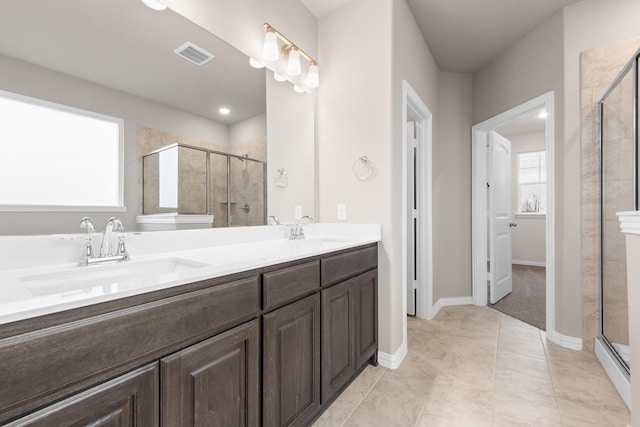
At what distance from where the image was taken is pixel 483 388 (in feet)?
5.76

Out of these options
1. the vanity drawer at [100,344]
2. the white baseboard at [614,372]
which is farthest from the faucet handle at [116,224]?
the white baseboard at [614,372]

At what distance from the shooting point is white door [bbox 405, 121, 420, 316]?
2.92m

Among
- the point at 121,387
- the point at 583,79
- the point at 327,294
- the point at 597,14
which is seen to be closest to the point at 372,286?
the point at 327,294

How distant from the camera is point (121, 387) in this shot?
2.41 feet

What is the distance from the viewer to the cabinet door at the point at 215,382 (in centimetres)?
84

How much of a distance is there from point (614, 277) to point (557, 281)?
37 centimetres

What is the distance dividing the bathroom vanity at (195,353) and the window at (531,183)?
569cm

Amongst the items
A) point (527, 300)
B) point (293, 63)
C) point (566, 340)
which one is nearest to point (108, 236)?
point (293, 63)

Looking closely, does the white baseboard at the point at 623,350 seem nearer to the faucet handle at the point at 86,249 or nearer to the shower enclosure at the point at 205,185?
the shower enclosure at the point at 205,185

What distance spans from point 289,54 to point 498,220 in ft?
9.96

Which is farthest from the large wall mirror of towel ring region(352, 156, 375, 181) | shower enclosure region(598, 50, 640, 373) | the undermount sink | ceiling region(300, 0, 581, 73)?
shower enclosure region(598, 50, 640, 373)

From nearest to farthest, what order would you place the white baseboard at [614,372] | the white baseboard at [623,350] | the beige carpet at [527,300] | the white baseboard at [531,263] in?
1. the white baseboard at [614,372]
2. the white baseboard at [623,350]
3. the beige carpet at [527,300]
4. the white baseboard at [531,263]

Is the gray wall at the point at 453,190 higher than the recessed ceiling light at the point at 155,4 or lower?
lower

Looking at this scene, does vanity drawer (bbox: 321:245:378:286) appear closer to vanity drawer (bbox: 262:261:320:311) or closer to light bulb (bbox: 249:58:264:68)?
vanity drawer (bbox: 262:261:320:311)
